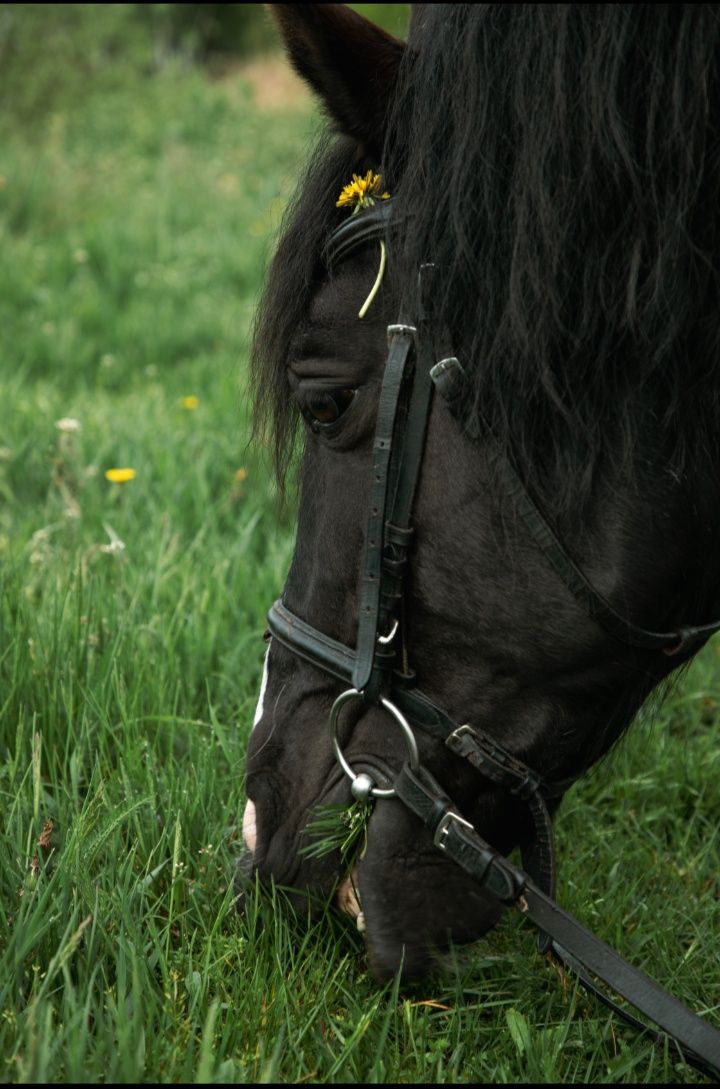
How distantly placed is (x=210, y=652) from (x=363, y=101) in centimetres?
165

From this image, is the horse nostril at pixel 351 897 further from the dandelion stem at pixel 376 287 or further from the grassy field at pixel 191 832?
the dandelion stem at pixel 376 287

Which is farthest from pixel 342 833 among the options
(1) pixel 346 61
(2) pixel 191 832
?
(1) pixel 346 61

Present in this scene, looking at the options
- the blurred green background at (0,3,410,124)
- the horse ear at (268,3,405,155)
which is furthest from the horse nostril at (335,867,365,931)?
the blurred green background at (0,3,410,124)

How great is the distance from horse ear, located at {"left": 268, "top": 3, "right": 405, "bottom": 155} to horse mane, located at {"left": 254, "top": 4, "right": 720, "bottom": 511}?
0.05 m

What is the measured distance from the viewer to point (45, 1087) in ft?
4.74

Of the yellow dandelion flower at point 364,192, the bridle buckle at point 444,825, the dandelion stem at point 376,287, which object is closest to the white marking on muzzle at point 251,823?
the bridle buckle at point 444,825

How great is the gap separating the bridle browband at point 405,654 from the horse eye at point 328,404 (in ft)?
0.29

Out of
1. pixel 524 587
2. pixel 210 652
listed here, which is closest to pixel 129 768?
pixel 210 652

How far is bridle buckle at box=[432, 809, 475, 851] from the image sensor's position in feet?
5.90

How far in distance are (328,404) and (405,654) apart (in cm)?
45

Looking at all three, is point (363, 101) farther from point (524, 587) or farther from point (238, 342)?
point (238, 342)

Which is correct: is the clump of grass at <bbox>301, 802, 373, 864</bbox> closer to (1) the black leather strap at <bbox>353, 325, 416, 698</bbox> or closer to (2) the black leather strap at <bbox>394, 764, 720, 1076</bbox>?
Answer: (2) the black leather strap at <bbox>394, 764, 720, 1076</bbox>

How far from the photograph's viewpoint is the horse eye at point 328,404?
1.83 meters

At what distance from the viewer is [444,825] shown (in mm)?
1801
